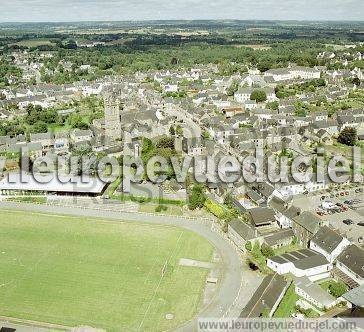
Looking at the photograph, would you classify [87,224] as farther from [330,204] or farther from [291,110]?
[291,110]

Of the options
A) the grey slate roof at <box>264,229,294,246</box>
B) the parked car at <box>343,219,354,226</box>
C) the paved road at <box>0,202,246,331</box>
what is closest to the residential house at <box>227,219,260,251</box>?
the paved road at <box>0,202,246,331</box>

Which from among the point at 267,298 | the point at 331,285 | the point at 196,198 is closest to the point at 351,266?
the point at 331,285

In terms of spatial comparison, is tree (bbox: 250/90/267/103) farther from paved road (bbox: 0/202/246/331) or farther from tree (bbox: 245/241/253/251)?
tree (bbox: 245/241/253/251)

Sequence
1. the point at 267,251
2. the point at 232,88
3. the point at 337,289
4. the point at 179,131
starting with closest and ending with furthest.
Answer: the point at 337,289, the point at 267,251, the point at 179,131, the point at 232,88

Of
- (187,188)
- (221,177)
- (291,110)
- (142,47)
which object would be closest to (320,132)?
(291,110)

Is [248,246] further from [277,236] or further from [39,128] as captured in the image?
[39,128]
